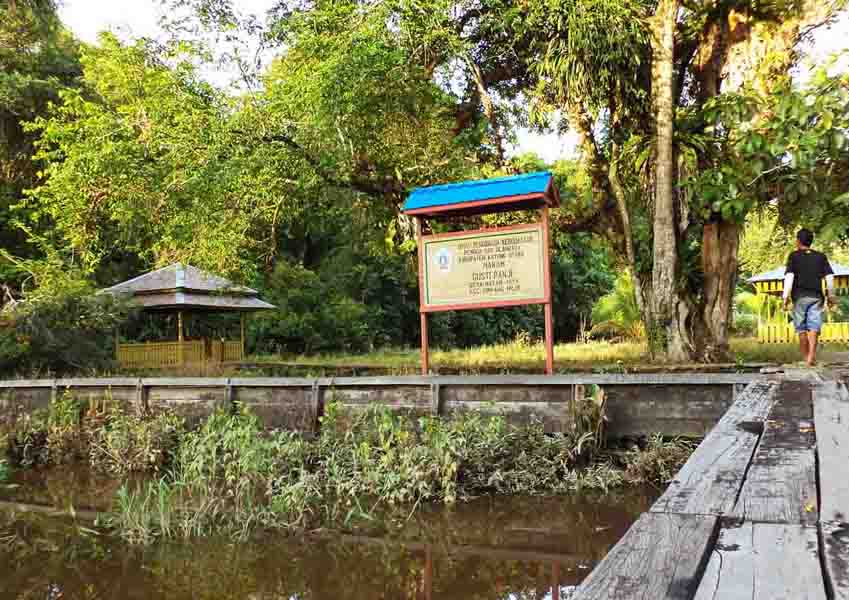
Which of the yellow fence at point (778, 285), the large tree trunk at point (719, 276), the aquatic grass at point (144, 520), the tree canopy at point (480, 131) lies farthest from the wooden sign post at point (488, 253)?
the yellow fence at point (778, 285)

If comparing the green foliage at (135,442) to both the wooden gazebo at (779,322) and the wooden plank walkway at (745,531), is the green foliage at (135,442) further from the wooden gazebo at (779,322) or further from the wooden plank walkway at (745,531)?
the wooden gazebo at (779,322)

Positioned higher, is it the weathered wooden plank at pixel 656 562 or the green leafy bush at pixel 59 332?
the green leafy bush at pixel 59 332

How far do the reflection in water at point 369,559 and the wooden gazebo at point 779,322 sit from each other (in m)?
15.0

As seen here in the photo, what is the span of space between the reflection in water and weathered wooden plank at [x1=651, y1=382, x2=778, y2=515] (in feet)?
4.95

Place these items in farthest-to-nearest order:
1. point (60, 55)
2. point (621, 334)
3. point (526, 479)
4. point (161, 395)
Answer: point (60, 55) → point (621, 334) → point (161, 395) → point (526, 479)

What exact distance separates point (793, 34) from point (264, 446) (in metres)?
11.1

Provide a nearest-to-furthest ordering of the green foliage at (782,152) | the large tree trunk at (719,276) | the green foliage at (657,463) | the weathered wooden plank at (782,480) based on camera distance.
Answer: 1. the weathered wooden plank at (782,480)
2. the green foliage at (657,463)
3. the green foliage at (782,152)
4. the large tree trunk at (719,276)

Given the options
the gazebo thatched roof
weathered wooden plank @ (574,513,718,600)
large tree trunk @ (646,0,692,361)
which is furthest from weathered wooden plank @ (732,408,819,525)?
the gazebo thatched roof

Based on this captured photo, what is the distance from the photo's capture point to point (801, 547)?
2129mm

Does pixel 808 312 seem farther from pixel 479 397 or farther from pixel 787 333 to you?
pixel 787 333

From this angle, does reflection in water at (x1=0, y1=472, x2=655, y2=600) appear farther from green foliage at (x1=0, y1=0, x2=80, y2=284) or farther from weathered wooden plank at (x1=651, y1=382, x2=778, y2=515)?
green foliage at (x1=0, y1=0, x2=80, y2=284)

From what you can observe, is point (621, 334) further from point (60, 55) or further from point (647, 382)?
point (60, 55)

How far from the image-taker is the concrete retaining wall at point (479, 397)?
24.0 ft

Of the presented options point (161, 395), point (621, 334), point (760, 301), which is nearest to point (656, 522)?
point (161, 395)
